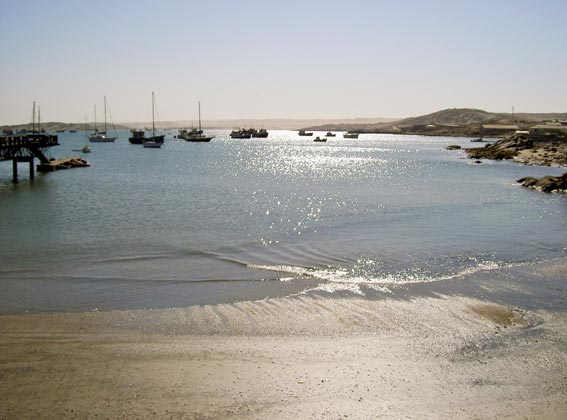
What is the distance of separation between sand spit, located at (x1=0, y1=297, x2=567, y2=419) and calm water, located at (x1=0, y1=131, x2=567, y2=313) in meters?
1.98

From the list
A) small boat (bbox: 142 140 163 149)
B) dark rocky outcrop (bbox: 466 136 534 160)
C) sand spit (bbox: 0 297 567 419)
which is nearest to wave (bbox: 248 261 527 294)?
sand spit (bbox: 0 297 567 419)

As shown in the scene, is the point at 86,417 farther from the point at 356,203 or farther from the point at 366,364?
the point at 356,203

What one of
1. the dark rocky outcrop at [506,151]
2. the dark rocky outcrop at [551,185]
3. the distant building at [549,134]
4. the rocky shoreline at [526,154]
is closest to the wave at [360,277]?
the dark rocky outcrop at [551,185]

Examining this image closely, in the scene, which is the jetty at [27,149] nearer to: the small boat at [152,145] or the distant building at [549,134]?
the small boat at [152,145]

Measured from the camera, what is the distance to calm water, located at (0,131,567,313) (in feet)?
51.6

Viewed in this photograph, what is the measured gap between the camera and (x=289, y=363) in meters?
10.1

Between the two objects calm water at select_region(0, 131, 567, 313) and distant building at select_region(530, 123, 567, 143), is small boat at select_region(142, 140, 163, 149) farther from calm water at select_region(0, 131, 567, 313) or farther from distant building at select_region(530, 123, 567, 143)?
distant building at select_region(530, 123, 567, 143)

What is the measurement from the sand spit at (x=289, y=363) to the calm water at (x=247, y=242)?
6.51 feet

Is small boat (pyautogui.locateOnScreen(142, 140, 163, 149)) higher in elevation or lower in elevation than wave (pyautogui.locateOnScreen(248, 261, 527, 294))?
higher

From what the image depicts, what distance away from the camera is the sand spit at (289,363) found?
8.40m

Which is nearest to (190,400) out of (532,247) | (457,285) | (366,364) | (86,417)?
(86,417)

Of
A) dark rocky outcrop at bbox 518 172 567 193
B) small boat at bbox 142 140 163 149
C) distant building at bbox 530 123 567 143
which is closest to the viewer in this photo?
dark rocky outcrop at bbox 518 172 567 193

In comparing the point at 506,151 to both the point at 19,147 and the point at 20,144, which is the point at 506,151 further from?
the point at 19,147

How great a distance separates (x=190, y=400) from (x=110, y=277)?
926 cm
